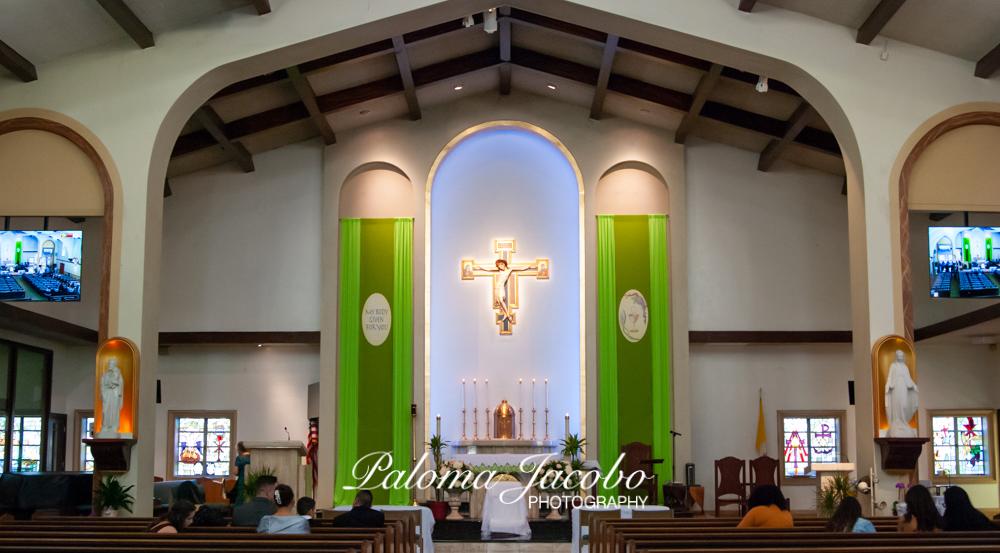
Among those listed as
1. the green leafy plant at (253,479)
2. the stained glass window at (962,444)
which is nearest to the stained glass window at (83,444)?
the green leafy plant at (253,479)

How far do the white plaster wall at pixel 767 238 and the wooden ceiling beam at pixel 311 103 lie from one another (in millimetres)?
5018

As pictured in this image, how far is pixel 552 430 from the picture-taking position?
51.3 ft

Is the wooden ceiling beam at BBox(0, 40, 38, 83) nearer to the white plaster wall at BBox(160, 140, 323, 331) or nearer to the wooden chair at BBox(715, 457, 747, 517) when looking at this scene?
the white plaster wall at BBox(160, 140, 323, 331)

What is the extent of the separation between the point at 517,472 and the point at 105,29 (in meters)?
6.73

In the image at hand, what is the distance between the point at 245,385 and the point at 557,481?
5.24 m

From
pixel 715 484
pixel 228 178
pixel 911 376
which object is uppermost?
pixel 228 178

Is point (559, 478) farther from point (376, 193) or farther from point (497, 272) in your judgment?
point (376, 193)

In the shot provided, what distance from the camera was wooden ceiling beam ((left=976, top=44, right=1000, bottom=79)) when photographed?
414 inches

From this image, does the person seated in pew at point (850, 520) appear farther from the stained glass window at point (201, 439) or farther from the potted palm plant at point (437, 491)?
the stained glass window at point (201, 439)

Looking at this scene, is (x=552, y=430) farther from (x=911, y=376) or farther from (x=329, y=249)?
(x=911, y=376)

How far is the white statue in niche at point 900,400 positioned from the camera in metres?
10.2

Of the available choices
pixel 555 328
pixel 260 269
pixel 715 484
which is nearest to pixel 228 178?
pixel 260 269

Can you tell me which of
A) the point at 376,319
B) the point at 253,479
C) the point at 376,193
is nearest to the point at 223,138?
the point at 376,193

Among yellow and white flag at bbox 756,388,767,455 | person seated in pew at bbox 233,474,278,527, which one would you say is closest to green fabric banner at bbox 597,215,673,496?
yellow and white flag at bbox 756,388,767,455
